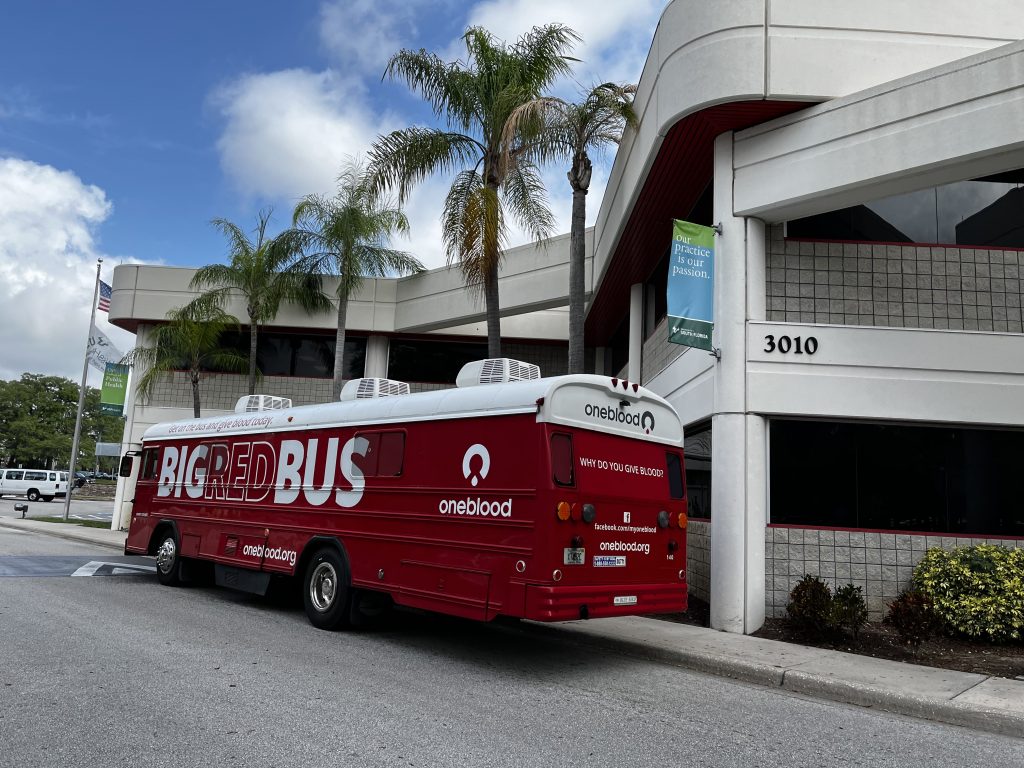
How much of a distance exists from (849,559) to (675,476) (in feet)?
10.1

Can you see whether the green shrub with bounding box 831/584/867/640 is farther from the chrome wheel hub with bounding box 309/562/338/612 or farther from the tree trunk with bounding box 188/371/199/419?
the tree trunk with bounding box 188/371/199/419

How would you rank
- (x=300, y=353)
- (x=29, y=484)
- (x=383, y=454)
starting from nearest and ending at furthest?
(x=383, y=454) → (x=300, y=353) → (x=29, y=484)

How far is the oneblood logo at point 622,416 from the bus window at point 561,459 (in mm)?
452

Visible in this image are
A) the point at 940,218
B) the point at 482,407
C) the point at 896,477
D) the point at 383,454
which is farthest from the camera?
the point at 940,218

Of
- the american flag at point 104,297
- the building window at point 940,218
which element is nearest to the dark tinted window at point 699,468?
the building window at point 940,218

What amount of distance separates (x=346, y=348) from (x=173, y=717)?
63.8 feet

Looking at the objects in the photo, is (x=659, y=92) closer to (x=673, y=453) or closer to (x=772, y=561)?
(x=673, y=453)

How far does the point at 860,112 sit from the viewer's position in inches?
388

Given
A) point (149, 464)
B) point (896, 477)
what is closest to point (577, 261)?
point (896, 477)

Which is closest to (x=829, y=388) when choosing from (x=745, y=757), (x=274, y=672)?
(x=745, y=757)

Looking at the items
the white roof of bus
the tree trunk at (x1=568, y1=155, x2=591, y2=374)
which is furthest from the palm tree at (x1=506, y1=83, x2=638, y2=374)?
the white roof of bus

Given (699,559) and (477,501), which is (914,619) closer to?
(699,559)

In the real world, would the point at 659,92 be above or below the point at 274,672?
above

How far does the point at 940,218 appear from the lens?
11.0m
